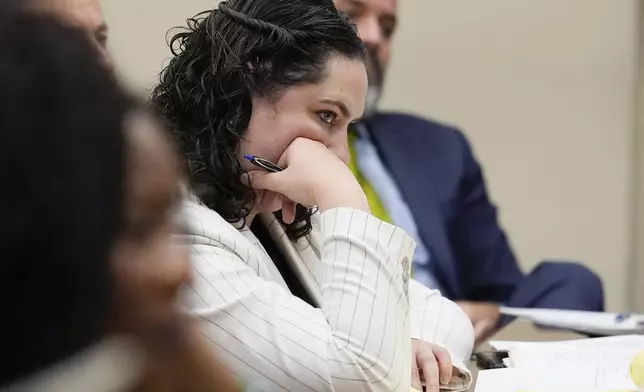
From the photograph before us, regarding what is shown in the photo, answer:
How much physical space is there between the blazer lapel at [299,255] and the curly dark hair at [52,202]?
0.79 m

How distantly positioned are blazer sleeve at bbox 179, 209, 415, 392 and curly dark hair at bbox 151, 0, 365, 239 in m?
0.15

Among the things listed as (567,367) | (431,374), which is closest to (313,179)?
(431,374)

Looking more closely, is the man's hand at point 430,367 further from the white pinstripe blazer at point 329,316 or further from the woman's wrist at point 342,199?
the woman's wrist at point 342,199

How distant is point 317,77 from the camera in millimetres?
973

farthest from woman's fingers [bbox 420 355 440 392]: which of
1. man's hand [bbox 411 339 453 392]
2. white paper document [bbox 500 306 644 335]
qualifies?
white paper document [bbox 500 306 644 335]

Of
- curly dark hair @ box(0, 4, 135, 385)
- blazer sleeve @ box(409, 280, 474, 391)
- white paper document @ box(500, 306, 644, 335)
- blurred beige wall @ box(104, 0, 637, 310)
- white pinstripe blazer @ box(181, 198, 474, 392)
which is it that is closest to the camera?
curly dark hair @ box(0, 4, 135, 385)

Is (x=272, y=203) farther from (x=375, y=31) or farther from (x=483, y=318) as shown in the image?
(x=375, y=31)

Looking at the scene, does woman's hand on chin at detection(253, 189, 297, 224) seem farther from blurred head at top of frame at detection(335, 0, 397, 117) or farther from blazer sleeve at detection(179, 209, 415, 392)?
blurred head at top of frame at detection(335, 0, 397, 117)

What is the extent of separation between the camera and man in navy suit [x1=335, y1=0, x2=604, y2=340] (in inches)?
76.4

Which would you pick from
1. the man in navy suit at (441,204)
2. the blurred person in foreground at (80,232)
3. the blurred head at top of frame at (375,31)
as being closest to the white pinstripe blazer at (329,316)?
the blurred person in foreground at (80,232)

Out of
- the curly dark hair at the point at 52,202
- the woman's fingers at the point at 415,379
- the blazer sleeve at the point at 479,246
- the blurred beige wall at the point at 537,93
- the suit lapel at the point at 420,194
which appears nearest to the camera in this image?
the curly dark hair at the point at 52,202

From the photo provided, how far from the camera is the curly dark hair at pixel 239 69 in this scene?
3.19ft

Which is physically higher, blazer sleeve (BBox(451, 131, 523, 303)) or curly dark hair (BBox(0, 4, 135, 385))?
curly dark hair (BBox(0, 4, 135, 385))

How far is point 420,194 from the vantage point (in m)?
1.99
